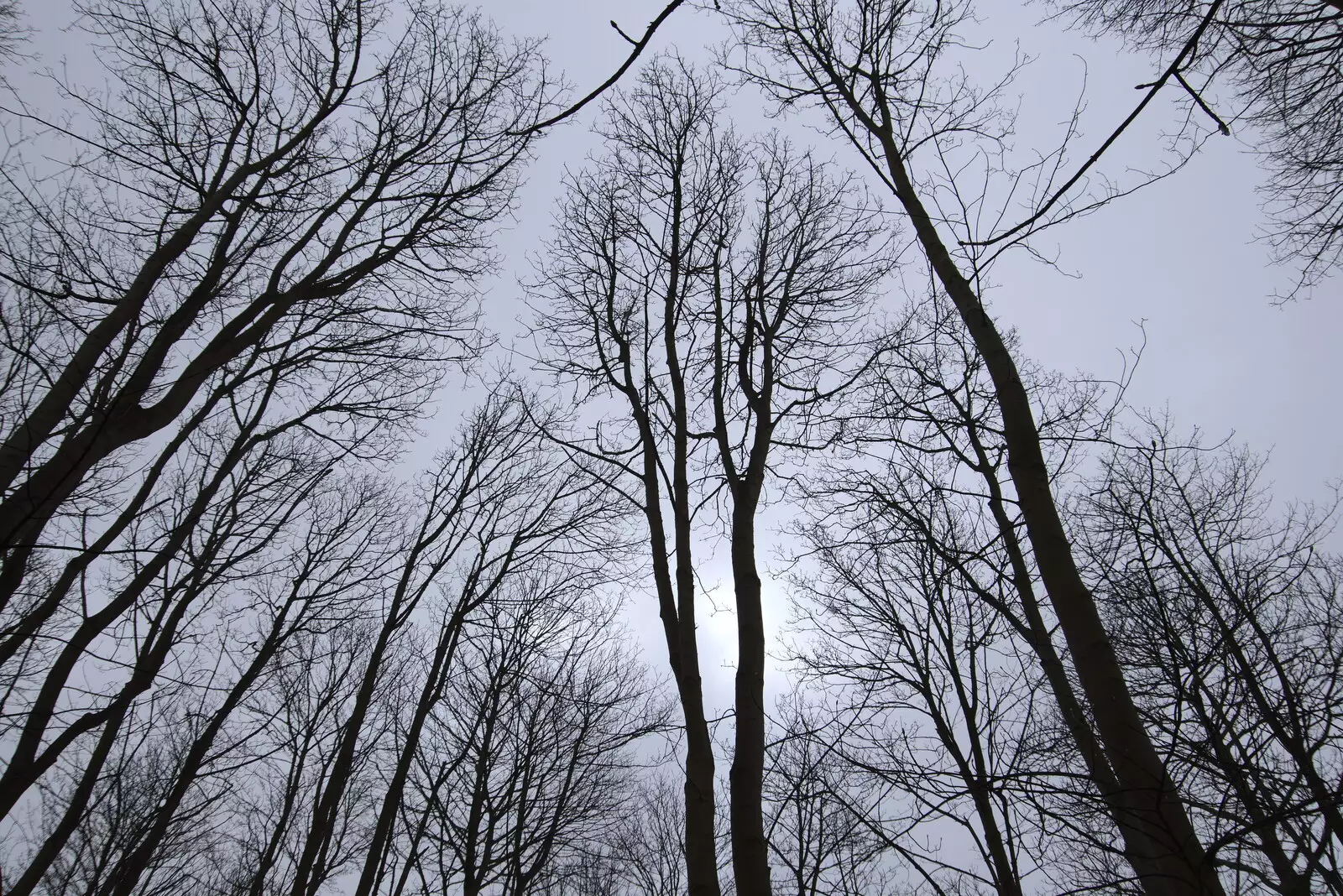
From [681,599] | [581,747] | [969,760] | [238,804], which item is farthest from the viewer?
[238,804]

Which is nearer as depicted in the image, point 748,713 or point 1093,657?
point 1093,657

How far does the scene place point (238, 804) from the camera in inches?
448

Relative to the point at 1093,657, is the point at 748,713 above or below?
above

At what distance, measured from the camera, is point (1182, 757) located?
1903mm

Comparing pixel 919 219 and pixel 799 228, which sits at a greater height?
pixel 799 228

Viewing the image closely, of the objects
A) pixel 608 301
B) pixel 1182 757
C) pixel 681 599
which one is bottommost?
pixel 1182 757

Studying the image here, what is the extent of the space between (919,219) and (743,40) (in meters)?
2.38

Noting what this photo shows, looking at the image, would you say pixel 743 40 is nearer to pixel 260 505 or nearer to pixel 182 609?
pixel 260 505

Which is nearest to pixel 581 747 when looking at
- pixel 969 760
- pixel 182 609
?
pixel 969 760

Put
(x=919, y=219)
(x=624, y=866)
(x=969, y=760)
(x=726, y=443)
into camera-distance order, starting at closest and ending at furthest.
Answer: (x=919, y=219), (x=726, y=443), (x=969, y=760), (x=624, y=866)

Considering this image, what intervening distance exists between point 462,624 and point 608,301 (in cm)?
395

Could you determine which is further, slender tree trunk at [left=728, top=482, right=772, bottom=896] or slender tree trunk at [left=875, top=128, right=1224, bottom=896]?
slender tree trunk at [left=728, top=482, right=772, bottom=896]

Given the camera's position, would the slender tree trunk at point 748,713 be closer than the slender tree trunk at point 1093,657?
No

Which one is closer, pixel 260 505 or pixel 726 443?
pixel 726 443
